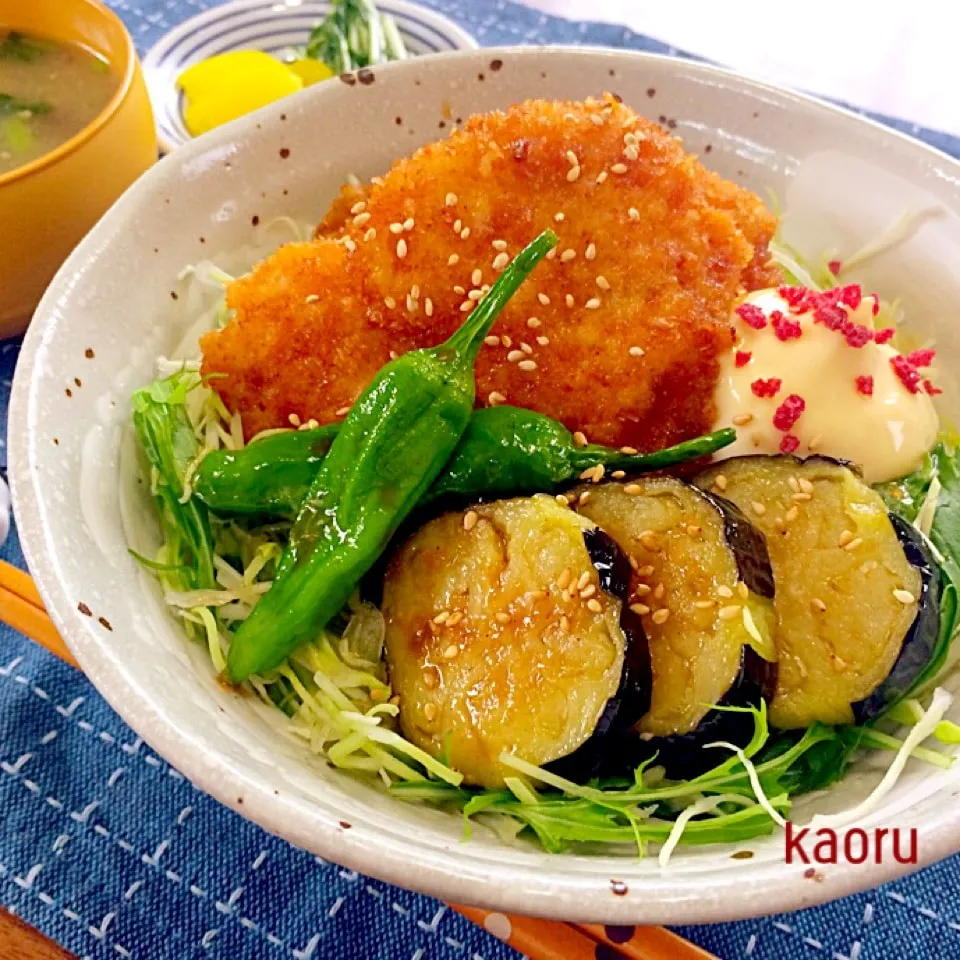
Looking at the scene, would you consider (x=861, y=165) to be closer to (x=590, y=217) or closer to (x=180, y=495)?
(x=590, y=217)

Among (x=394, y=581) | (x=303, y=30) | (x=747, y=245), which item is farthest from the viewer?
(x=303, y=30)

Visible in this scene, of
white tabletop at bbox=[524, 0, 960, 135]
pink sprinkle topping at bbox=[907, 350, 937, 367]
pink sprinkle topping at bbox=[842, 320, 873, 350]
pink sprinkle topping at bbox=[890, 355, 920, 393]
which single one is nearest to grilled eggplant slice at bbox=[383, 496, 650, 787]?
pink sprinkle topping at bbox=[842, 320, 873, 350]

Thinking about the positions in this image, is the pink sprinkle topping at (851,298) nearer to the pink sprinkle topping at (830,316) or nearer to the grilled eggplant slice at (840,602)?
the pink sprinkle topping at (830,316)

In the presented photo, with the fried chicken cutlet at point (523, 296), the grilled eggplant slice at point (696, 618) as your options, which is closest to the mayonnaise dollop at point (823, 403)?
the fried chicken cutlet at point (523, 296)

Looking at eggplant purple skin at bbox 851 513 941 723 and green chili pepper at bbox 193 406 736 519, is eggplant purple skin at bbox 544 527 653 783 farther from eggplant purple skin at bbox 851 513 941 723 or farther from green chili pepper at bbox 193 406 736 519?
eggplant purple skin at bbox 851 513 941 723

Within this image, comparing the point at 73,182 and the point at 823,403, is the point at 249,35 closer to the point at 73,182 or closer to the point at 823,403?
the point at 73,182

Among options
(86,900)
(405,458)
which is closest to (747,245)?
(405,458)
